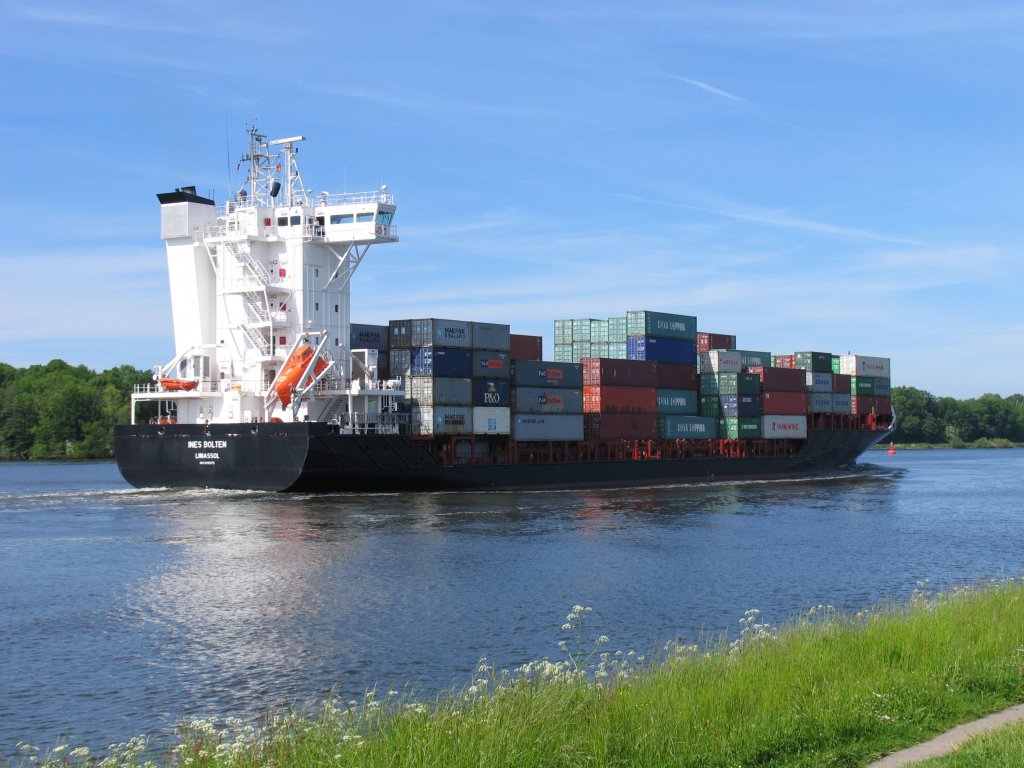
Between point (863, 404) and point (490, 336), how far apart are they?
1483 inches

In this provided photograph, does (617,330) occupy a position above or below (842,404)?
above

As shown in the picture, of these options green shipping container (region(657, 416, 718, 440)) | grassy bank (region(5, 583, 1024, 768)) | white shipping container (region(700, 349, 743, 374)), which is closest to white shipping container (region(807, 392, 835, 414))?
white shipping container (region(700, 349, 743, 374))

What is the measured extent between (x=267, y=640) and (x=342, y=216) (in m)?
31.6

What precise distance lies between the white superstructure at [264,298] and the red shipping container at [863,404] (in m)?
41.2

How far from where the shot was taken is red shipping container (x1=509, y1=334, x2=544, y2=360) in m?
54.4

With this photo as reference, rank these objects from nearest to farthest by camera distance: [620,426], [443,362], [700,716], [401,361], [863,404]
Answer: [700,716] → [443,362] → [401,361] → [620,426] → [863,404]

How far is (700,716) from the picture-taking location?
10.4 metres

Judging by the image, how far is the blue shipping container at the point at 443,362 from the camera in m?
48.1

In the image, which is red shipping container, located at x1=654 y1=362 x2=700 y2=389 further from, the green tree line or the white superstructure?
the green tree line

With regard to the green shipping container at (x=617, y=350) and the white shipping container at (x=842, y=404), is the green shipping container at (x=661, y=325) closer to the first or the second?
the green shipping container at (x=617, y=350)

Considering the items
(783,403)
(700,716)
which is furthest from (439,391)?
(700,716)

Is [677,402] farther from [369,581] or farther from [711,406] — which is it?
[369,581]

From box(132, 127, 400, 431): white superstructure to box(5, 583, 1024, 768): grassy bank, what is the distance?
111 feet

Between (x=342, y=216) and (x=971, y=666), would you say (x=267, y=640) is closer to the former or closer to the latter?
(x=971, y=666)
